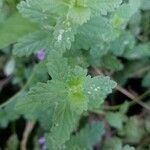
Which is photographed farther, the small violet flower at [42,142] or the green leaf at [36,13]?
the small violet flower at [42,142]

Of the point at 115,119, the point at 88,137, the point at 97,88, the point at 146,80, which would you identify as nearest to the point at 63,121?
the point at 97,88

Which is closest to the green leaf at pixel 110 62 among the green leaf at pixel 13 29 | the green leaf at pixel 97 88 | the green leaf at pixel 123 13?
the green leaf at pixel 123 13

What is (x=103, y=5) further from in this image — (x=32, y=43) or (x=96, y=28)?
(x=32, y=43)

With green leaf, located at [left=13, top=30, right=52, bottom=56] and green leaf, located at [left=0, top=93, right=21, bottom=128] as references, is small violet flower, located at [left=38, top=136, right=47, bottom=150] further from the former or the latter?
green leaf, located at [left=13, top=30, right=52, bottom=56]

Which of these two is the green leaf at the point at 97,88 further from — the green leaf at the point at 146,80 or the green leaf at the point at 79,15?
the green leaf at the point at 146,80

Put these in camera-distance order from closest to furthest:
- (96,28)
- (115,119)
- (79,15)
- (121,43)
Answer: (79,15) < (96,28) < (121,43) < (115,119)

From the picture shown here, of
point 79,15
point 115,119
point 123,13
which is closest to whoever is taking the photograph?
point 79,15

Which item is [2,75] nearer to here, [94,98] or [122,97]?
[122,97]
